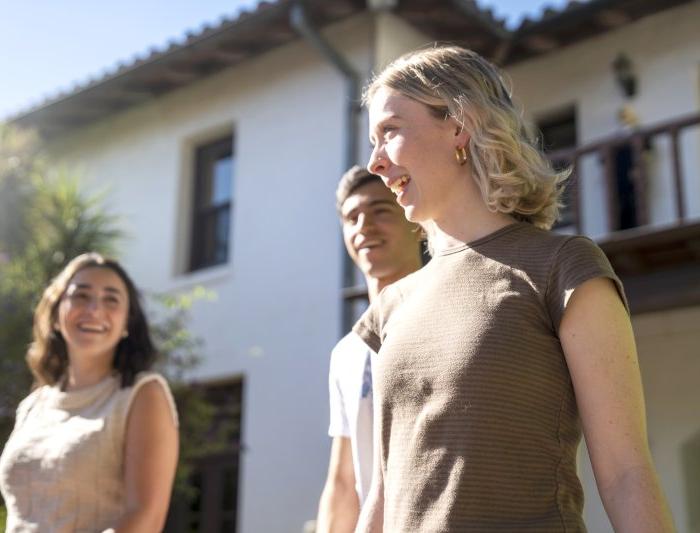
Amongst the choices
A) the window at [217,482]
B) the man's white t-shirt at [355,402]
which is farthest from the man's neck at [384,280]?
the window at [217,482]

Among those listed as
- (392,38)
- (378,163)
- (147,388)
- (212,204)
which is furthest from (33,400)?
(212,204)

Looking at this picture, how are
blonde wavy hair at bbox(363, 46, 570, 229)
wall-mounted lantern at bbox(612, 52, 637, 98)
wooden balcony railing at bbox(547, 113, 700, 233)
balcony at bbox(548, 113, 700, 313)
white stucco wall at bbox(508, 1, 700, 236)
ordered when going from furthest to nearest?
wall-mounted lantern at bbox(612, 52, 637, 98)
white stucco wall at bbox(508, 1, 700, 236)
wooden balcony railing at bbox(547, 113, 700, 233)
balcony at bbox(548, 113, 700, 313)
blonde wavy hair at bbox(363, 46, 570, 229)

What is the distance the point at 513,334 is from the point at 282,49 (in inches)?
325

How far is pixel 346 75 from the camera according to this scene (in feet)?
29.3

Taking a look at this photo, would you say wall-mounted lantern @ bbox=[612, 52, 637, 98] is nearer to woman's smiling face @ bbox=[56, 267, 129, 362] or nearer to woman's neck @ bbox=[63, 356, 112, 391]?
woman's smiling face @ bbox=[56, 267, 129, 362]

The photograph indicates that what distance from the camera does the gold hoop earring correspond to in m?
1.97

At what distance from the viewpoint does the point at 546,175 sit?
1.97 m

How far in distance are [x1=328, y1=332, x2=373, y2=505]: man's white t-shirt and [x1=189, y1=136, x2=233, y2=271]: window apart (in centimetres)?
724

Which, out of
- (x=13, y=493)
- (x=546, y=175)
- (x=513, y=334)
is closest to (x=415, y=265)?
(x=546, y=175)

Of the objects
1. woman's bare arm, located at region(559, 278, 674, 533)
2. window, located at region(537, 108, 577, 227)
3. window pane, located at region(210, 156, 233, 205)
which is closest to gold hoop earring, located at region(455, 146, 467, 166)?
woman's bare arm, located at region(559, 278, 674, 533)

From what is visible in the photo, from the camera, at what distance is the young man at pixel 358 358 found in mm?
2639

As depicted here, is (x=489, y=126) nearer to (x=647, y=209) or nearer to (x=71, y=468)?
(x=71, y=468)

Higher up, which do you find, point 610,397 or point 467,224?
point 467,224

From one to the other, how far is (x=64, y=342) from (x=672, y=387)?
17.3 ft
